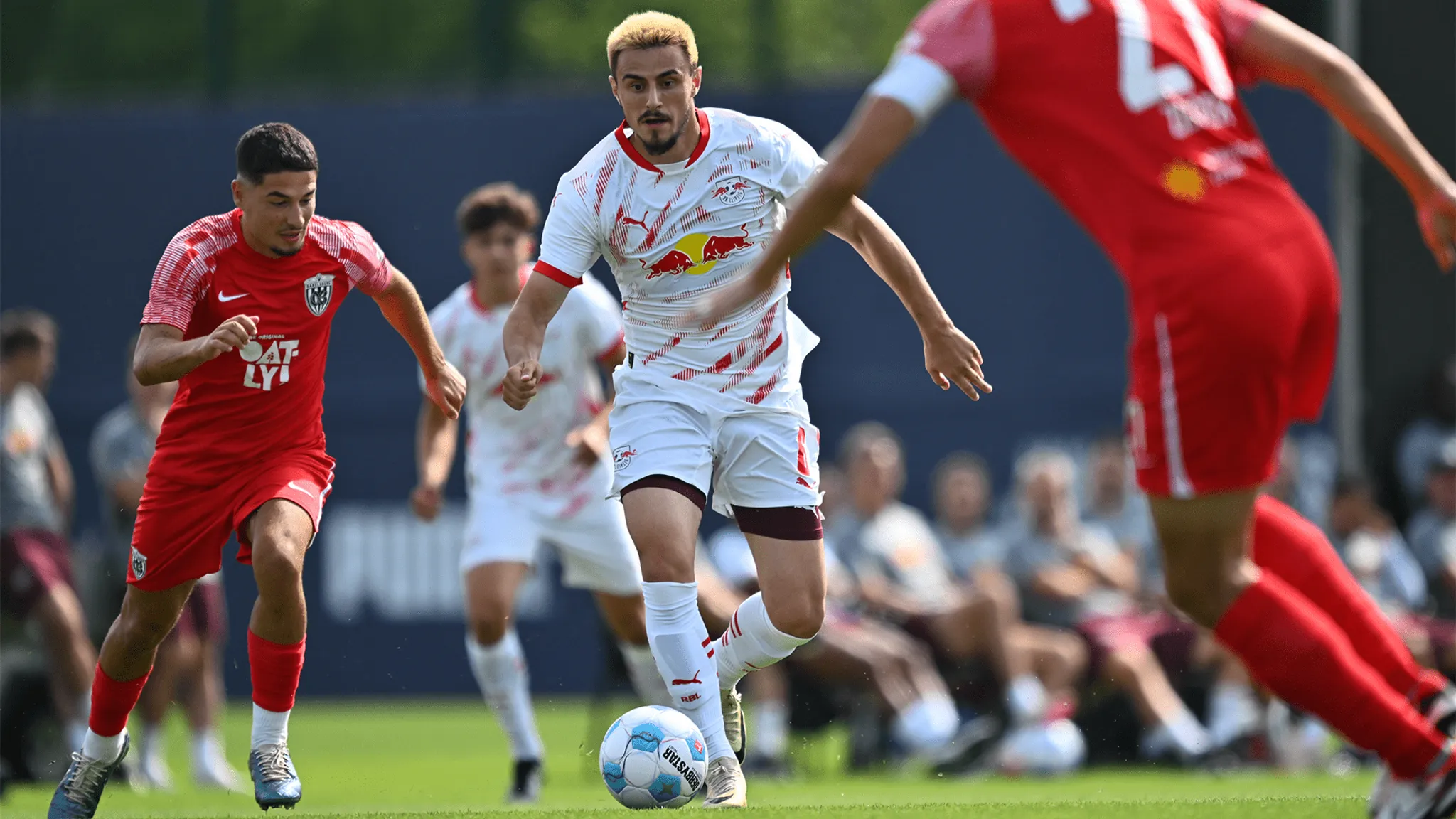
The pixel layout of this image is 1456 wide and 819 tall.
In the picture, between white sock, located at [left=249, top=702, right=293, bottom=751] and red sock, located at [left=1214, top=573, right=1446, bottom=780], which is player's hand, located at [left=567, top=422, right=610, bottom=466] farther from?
red sock, located at [left=1214, top=573, right=1446, bottom=780]

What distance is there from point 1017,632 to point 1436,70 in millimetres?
6417

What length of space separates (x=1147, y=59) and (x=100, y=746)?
420 centimetres

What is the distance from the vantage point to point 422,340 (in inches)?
249

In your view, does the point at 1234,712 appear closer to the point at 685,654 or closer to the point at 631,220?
the point at 685,654

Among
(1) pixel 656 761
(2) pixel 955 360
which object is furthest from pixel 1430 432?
(1) pixel 656 761

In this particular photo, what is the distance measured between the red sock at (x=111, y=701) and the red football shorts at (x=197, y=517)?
361 millimetres

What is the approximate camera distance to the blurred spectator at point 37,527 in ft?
31.6

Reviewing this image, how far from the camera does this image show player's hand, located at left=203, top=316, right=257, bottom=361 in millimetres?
5398

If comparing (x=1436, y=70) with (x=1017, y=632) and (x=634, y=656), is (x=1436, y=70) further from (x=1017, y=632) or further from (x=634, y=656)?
(x=634, y=656)

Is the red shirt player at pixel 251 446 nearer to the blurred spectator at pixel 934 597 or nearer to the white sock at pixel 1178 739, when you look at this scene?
the blurred spectator at pixel 934 597

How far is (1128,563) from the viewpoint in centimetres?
1114

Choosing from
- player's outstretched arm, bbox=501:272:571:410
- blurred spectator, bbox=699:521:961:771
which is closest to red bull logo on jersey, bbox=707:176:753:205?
player's outstretched arm, bbox=501:272:571:410

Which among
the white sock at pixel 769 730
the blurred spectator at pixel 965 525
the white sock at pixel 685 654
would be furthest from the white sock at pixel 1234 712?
the white sock at pixel 685 654

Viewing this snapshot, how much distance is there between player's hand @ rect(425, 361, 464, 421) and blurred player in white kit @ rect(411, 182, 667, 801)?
1.71 metres
